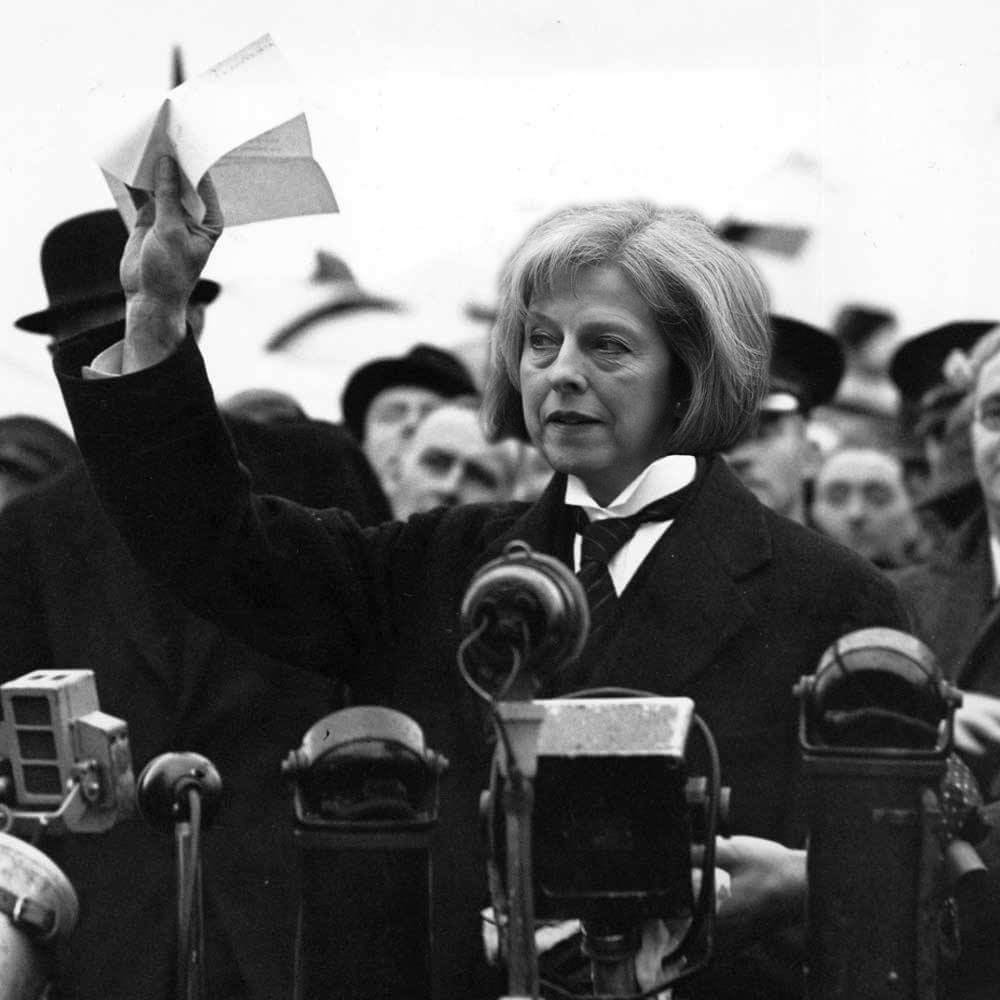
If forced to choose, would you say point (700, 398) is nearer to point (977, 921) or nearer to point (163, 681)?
point (977, 921)

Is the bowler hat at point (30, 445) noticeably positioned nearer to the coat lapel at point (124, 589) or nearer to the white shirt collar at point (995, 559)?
the coat lapel at point (124, 589)

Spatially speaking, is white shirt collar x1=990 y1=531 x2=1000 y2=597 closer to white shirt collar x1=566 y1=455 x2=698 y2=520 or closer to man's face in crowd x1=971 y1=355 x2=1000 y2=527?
man's face in crowd x1=971 y1=355 x2=1000 y2=527

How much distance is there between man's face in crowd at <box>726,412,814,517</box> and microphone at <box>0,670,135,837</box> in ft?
9.76

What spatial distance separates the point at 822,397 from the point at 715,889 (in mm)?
3430

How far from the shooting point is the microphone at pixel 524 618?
1.71 metres

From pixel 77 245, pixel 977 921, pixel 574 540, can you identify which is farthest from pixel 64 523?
pixel 977 921

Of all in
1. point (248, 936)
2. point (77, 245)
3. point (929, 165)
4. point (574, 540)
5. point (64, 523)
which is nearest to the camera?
point (574, 540)

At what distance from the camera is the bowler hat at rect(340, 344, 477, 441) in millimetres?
5668

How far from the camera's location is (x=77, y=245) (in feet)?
13.1

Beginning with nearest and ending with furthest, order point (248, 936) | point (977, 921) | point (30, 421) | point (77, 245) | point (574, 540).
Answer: point (574, 540) < point (977, 921) < point (248, 936) < point (77, 245) < point (30, 421)

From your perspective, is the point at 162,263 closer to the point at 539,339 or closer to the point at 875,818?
the point at 539,339

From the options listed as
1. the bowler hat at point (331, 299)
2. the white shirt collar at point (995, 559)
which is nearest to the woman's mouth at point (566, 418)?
the white shirt collar at point (995, 559)

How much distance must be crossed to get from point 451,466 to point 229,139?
321cm

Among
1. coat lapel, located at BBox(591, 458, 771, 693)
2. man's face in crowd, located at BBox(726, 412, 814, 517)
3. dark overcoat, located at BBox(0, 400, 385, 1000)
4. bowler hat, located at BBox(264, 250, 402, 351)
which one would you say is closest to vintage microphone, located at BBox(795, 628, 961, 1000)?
coat lapel, located at BBox(591, 458, 771, 693)
